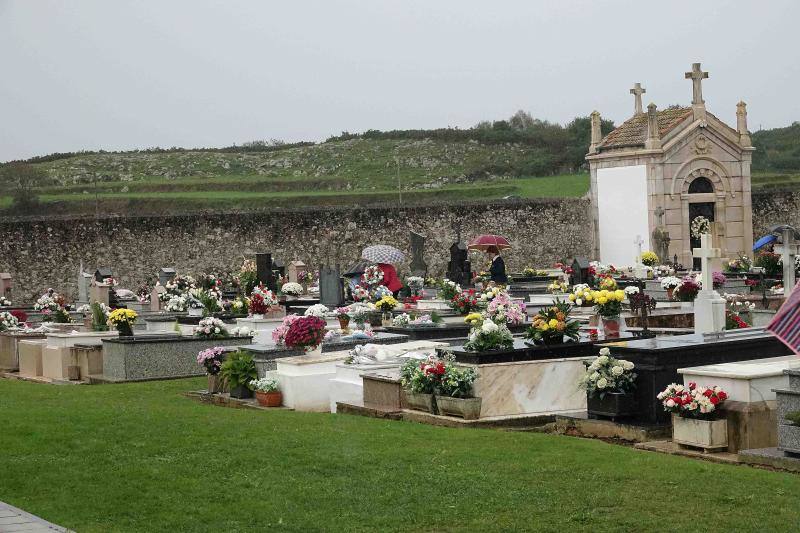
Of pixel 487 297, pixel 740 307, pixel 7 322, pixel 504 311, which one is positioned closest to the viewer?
pixel 504 311

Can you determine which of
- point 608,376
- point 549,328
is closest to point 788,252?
point 549,328

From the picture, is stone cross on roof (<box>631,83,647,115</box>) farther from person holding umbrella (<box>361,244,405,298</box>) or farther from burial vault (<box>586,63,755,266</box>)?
person holding umbrella (<box>361,244,405,298</box>)

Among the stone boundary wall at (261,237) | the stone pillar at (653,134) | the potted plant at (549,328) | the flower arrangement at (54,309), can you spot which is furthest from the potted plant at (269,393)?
the stone pillar at (653,134)

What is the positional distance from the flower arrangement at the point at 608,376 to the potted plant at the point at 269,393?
4407mm

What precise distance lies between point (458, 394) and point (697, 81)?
2811 centimetres

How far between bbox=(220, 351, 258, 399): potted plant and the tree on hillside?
3958 centimetres

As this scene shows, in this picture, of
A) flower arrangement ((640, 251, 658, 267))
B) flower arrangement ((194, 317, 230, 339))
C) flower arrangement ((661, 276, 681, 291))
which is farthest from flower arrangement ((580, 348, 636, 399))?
flower arrangement ((640, 251, 658, 267))

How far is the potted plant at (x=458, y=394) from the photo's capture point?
12.9 metres

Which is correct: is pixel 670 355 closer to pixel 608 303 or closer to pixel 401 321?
pixel 608 303

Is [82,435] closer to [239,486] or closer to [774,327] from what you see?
[239,486]

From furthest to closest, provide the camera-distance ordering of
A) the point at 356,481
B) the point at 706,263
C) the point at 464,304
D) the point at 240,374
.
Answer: the point at 464,304 < the point at 240,374 < the point at 706,263 < the point at 356,481

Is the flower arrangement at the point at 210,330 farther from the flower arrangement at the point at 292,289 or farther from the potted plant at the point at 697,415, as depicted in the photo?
the potted plant at the point at 697,415

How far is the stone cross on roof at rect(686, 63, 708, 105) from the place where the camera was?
38.9m

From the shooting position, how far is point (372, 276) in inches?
1068
